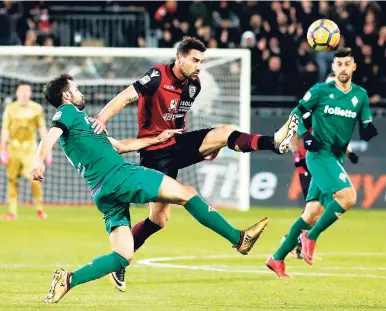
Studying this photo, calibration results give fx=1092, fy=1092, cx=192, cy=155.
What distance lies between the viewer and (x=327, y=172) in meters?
11.6

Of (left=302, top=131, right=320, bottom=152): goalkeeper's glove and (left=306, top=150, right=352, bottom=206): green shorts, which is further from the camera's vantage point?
(left=302, top=131, right=320, bottom=152): goalkeeper's glove

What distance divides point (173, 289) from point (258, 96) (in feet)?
40.6

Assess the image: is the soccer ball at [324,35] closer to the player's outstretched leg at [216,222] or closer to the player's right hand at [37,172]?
the player's outstretched leg at [216,222]

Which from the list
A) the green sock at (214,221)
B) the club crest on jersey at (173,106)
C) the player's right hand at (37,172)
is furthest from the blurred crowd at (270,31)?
the player's right hand at (37,172)

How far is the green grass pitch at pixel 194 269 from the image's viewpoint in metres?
9.03

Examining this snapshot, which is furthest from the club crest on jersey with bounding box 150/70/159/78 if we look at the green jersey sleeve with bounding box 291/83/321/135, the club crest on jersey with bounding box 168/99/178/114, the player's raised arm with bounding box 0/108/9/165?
the player's raised arm with bounding box 0/108/9/165

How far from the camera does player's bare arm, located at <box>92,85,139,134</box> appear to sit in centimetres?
886

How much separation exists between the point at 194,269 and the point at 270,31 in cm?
1166

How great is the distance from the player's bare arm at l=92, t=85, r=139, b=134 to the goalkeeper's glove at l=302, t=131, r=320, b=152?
2.58 meters

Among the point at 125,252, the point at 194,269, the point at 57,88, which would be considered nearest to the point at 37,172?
the point at 57,88

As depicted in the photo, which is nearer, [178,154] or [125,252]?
[125,252]

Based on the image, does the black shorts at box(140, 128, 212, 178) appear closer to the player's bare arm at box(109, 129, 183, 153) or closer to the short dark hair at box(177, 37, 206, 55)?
the player's bare arm at box(109, 129, 183, 153)

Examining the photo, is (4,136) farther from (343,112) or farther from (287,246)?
(287,246)

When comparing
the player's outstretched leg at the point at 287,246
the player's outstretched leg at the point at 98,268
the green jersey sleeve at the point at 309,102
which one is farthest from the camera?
the green jersey sleeve at the point at 309,102
